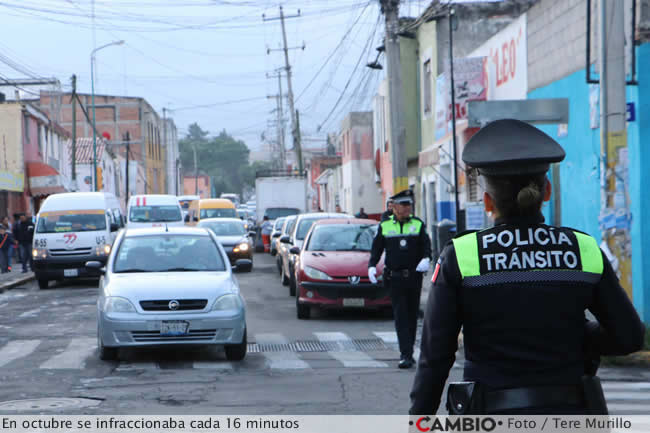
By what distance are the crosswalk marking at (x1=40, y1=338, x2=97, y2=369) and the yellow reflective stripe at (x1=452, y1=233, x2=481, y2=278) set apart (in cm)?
790

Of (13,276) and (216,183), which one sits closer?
(13,276)

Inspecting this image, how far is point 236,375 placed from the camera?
9.65 meters

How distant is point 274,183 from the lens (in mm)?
42750

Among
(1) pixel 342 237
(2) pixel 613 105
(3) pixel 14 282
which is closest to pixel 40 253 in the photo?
(3) pixel 14 282

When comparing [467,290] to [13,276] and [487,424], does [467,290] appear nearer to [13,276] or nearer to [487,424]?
[487,424]

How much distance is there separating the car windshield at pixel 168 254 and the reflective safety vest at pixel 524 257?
8.83m

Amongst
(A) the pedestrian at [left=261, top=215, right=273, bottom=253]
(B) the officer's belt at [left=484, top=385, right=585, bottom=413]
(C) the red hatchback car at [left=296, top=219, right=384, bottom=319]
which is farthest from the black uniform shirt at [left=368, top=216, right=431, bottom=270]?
(A) the pedestrian at [left=261, top=215, right=273, bottom=253]

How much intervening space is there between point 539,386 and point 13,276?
83.9 feet

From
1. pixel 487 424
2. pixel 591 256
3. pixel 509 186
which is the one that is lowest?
pixel 487 424

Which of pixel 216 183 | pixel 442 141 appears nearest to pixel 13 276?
pixel 442 141

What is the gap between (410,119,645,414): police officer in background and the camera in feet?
9.75

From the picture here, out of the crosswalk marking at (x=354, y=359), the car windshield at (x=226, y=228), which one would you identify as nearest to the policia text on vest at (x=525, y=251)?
the crosswalk marking at (x=354, y=359)

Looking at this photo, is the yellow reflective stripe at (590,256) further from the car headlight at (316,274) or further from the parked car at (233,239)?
the parked car at (233,239)

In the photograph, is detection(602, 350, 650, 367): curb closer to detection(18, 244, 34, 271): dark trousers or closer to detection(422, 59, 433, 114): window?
detection(18, 244, 34, 271): dark trousers
